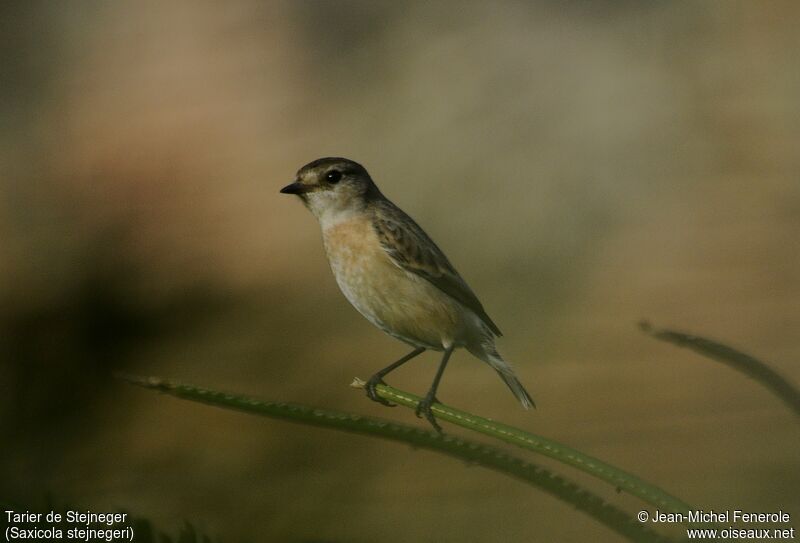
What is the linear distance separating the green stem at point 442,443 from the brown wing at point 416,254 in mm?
1217

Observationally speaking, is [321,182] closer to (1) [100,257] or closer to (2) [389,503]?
(2) [389,503]

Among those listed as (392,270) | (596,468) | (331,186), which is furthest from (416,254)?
(596,468)

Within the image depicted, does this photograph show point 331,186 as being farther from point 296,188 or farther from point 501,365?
point 501,365

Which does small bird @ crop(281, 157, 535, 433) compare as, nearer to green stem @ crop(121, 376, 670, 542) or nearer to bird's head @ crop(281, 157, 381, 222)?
bird's head @ crop(281, 157, 381, 222)

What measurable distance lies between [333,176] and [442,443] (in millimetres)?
1508

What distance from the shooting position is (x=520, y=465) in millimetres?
750

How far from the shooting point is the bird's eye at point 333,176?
218 cm

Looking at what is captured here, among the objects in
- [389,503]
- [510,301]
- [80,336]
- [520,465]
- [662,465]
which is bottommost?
[520,465]

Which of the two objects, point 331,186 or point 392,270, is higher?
point 331,186

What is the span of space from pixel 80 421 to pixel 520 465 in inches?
126

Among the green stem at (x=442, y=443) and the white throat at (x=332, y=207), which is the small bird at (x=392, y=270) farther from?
the green stem at (x=442, y=443)

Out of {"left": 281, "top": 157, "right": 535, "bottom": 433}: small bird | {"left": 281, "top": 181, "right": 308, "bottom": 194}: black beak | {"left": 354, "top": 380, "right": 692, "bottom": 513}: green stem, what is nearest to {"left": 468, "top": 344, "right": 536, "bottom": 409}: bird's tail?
{"left": 281, "top": 157, "right": 535, "bottom": 433}: small bird

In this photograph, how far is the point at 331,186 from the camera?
216 centimetres

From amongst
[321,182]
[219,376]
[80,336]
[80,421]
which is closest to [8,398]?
[80,421]
